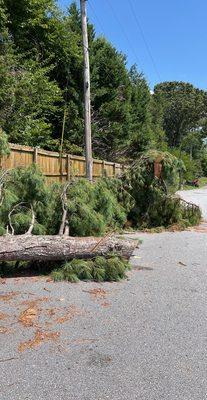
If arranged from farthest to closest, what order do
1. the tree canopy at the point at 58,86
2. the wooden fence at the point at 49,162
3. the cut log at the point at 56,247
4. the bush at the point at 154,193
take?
the tree canopy at the point at 58,86, the bush at the point at 154,193, the wooden fence at the point at 49,162, the cut log at the point at 56,247

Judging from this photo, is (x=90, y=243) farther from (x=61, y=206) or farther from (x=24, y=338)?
(x=24, y=338)

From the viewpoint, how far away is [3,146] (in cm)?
897

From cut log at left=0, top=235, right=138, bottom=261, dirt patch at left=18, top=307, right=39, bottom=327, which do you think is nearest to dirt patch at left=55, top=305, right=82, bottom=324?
dirt patch at left=18, top=307, right=39, bottom=327

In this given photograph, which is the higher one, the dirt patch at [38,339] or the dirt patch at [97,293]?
the dirt patch at [97,293]

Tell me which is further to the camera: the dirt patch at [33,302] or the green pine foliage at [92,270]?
the green pine foliage at [92,270]

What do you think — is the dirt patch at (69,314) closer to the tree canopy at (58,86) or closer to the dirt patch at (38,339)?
the dirt patch at (38,339)

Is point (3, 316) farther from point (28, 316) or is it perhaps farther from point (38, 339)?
point (38, 339)

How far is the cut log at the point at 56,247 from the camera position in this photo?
259 inches

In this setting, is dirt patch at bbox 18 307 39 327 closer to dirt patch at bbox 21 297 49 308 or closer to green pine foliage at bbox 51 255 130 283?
dirt patch at bbox 21 297 49 308

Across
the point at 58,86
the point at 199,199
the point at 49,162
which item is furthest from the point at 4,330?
the point at 199,199

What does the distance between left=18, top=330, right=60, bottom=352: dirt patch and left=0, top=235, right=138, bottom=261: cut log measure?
2.01 meters

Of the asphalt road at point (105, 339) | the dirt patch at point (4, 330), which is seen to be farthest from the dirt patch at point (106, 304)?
the dirt patch at point (4, 330)

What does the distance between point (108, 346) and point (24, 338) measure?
0.83 metres

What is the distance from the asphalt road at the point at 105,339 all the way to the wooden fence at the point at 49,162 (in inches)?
121
